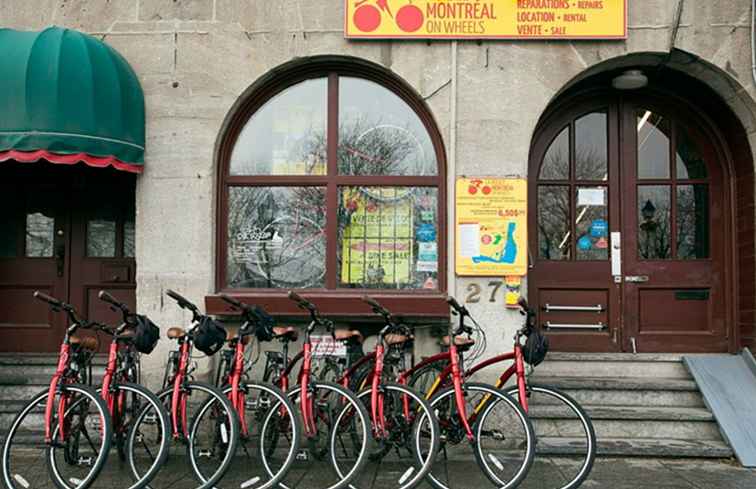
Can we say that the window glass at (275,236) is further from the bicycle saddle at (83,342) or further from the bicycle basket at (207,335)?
the bicycle saddle at (83,342)

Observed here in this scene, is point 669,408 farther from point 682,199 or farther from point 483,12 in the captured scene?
point 483,12

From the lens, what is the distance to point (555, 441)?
20.2 ft

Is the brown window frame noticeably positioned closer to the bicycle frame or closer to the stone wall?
the stone wall

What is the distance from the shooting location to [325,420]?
5.29 m

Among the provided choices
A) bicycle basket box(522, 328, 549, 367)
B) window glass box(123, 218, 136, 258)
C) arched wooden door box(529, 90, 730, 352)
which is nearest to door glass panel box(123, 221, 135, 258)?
window glass box(123, 218, 136, 258)

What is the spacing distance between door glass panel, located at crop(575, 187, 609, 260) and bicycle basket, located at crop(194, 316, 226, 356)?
3.87m

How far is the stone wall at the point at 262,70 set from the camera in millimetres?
6484

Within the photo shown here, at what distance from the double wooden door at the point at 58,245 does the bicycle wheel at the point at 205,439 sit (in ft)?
8.85

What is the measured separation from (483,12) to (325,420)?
3942 millimetres

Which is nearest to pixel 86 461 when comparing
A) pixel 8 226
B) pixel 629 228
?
pixel 8 226

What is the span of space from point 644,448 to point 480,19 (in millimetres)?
4107

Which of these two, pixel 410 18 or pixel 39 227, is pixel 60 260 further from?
pixel 410 18

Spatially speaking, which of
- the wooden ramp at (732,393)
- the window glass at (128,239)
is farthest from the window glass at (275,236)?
the wooden ramp at (732,393)

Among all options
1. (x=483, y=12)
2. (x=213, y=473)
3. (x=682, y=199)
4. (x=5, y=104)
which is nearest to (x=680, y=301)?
(x=682, y=199)
